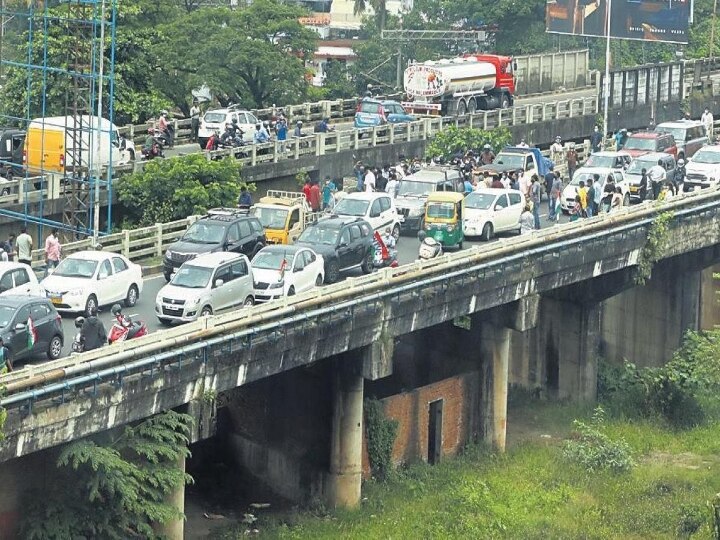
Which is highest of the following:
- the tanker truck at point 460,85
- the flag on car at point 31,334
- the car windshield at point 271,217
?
the tanker truck at point 460,85

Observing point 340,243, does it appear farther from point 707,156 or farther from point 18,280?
point 707,156

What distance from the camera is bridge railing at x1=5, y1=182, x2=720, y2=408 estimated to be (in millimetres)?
32906

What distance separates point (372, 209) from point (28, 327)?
15.6 m

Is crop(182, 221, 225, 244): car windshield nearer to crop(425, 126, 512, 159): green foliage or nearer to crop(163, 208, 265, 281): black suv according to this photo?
crop(163, 208, 265, 281): black suv

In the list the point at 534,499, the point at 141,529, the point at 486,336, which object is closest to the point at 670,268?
the point at 486,336

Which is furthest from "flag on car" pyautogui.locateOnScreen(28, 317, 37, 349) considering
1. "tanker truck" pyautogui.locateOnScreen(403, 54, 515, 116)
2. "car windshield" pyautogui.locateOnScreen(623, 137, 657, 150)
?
"tanker truck" pyautogui.locateOnScreen(403, 54, 515, 116)

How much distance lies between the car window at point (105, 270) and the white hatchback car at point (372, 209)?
9139mm

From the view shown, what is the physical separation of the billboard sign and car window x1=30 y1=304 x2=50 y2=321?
40234 millimetres

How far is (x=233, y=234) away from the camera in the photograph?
4572 cm

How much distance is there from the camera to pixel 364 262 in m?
46.9

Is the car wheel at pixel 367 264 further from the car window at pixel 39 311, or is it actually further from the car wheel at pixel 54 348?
the car window at pixel 39 311

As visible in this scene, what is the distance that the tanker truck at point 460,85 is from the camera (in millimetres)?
69438

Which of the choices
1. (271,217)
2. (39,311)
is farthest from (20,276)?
(271,217)

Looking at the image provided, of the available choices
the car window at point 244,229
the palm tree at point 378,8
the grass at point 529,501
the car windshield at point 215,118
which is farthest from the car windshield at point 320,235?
the palm tree at point 378,8
